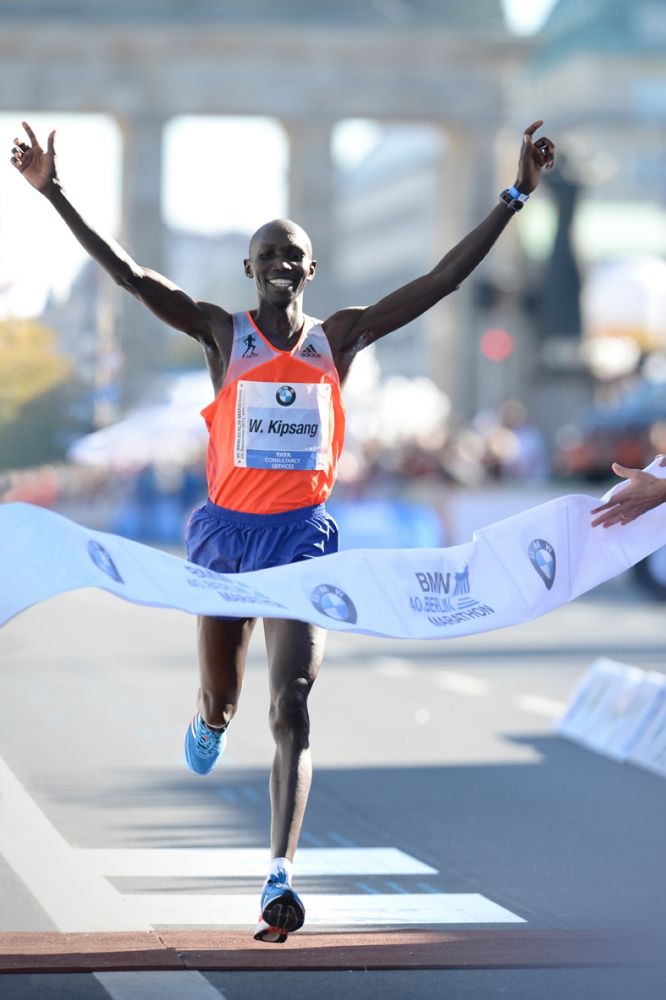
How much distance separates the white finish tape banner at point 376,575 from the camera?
6402 mm

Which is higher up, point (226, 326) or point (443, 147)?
point (443, 147)

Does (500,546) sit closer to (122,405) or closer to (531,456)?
(531,456)

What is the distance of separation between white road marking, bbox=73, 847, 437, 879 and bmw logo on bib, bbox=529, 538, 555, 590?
1.49m

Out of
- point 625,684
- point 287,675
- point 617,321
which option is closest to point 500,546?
point 287,675

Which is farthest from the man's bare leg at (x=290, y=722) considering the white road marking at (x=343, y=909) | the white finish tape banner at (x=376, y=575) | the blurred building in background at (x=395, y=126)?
the blurred building in background at (x=395, y=126)

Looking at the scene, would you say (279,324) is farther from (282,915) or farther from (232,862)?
(232,862)

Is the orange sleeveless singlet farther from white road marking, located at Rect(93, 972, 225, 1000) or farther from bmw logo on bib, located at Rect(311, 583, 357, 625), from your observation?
white road marking, located at Rect(93, 972, 225, 1000)

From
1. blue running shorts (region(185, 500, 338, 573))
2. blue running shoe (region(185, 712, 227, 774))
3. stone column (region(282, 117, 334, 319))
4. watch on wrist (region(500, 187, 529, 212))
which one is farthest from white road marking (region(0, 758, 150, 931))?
stone column (region(282, 117, 334, 319))

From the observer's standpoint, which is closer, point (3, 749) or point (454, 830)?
point (454, 830)

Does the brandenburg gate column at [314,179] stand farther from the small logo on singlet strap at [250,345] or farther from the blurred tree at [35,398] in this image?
the small logo on singlet strap at [250,345]

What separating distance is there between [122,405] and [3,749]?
30590mm

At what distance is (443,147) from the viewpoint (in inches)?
2438

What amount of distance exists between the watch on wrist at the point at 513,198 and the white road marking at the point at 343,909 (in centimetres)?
236

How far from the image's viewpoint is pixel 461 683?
617 inches
